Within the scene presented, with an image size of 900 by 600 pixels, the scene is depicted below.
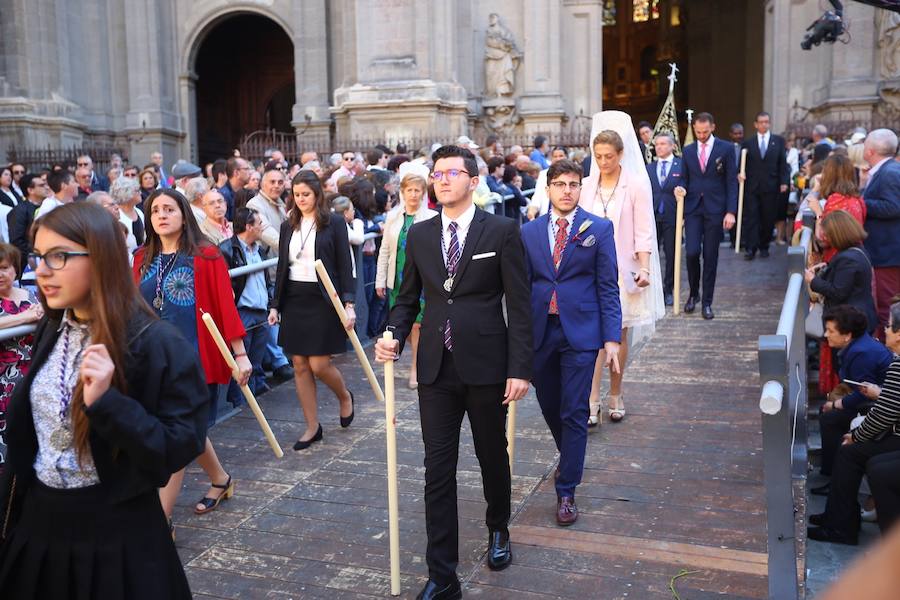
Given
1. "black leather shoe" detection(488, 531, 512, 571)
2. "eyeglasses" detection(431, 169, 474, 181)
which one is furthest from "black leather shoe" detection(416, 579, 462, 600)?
"eyeglasses" detection(431, 169, 474, 181)

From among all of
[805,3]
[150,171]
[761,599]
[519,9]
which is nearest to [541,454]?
[761,599]

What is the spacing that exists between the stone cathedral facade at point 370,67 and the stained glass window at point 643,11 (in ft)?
75.5

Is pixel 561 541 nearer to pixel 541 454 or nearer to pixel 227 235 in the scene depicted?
pixel 541 454

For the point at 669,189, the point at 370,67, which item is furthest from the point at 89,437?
the point at 370,67

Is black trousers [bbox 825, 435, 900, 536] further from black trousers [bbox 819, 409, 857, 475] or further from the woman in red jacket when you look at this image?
the woman in red jacket

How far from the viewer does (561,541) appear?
5.29 m

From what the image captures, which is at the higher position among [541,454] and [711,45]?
[711,45]

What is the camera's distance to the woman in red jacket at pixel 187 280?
5598 millimetres

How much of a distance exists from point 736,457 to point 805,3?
70.2 feet

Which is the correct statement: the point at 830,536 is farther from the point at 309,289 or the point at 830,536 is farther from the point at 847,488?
the point at 309,289

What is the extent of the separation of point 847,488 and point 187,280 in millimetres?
4789

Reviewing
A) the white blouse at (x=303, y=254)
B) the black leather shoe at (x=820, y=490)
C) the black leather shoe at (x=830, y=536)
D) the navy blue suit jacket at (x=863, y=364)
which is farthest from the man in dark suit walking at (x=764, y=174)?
the white blouse at (x=303, y=254)

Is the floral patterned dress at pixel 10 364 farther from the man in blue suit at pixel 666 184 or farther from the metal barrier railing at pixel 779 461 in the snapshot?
the man in blue suit at pixel 666 184

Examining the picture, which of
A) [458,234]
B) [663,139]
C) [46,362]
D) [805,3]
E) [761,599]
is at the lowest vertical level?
[761,599]
